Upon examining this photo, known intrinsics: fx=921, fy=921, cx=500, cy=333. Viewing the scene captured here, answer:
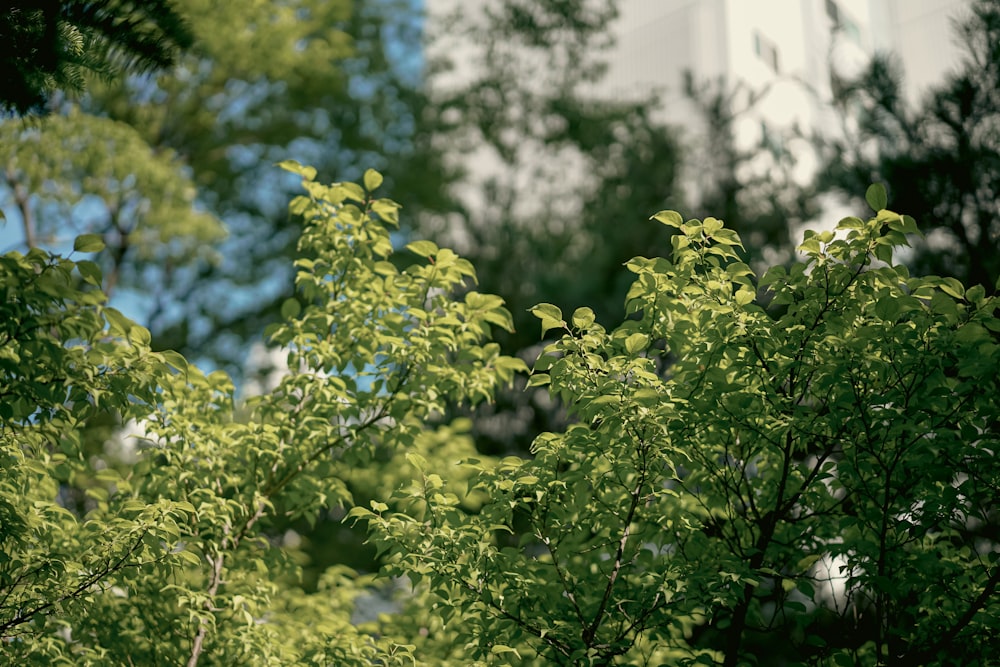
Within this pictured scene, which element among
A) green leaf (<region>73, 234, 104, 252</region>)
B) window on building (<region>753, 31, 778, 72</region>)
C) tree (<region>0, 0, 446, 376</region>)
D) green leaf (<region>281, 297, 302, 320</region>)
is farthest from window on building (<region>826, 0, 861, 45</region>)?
green leaf (<region>73, 234, 104, 252</region>)

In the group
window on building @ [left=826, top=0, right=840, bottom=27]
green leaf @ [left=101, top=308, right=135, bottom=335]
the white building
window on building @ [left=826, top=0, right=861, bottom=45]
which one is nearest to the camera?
green leaf @ [left=101, top=308, right=135, bottom=335]

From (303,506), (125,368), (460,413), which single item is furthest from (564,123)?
(125,368)

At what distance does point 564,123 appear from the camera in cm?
1609

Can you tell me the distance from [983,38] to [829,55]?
1513 mm

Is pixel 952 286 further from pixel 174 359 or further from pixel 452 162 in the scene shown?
pixel 452 162

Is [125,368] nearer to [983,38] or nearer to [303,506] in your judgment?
[303,506]

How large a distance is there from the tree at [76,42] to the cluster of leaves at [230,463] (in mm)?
1333

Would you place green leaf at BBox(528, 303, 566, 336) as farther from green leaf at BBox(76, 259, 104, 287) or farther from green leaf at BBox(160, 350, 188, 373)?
green leaf at BBox(76, 259, 104, 287)

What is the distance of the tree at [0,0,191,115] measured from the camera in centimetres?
237

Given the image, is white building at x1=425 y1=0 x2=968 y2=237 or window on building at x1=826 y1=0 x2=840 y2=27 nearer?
white building at x1=425 y1=0 x2=968 y2=237

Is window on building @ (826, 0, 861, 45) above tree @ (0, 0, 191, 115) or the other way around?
above

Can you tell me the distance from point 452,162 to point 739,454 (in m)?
12.9

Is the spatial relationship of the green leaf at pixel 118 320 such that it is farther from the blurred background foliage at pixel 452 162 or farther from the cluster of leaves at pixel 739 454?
the blurred background foliage at pixel 452 162

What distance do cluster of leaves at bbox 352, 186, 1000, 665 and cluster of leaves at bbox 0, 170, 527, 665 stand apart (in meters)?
0.61
